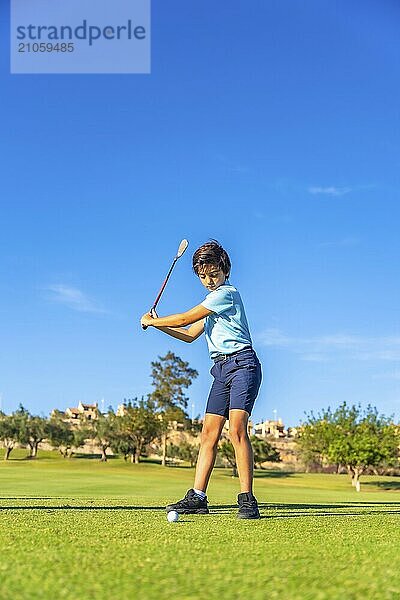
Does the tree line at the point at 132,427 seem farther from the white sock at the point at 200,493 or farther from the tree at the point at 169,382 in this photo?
the white sock at the point at 200,493

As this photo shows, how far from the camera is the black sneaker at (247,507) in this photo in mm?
5676

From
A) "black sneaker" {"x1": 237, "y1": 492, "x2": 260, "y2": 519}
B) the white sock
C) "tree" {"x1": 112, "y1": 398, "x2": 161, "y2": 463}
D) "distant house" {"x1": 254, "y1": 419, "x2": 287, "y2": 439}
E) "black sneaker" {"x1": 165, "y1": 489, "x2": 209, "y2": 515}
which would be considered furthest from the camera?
"distant house" {"x1": 254, "y1": 419, "x2": 287, "y2": 439}

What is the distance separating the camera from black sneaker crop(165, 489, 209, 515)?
20.0ft

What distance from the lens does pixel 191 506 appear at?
618 centimetres

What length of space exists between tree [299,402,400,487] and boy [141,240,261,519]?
4753 cm

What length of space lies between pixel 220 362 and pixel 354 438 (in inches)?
1957

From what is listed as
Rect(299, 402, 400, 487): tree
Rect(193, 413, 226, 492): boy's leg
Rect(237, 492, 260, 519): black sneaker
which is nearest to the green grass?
Rect(237, 492, 260, 519): black sneaker

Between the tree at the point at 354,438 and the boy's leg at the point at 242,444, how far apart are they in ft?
157

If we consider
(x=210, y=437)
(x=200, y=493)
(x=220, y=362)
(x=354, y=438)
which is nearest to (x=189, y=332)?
(x=220, y=362)

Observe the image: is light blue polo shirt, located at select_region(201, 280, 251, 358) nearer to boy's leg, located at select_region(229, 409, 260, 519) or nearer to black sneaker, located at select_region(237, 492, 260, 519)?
boy's leg, located at select_region(229, 409, 260, 519)

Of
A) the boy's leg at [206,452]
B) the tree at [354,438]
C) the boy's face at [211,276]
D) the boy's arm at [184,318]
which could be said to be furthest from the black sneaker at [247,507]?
the tree at [354,438]

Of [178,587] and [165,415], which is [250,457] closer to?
[178,587]

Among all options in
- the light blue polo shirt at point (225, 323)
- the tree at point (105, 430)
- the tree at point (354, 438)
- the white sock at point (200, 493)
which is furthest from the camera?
the tree at point (105, 430)

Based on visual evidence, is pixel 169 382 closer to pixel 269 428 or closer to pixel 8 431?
pixel 8 431
